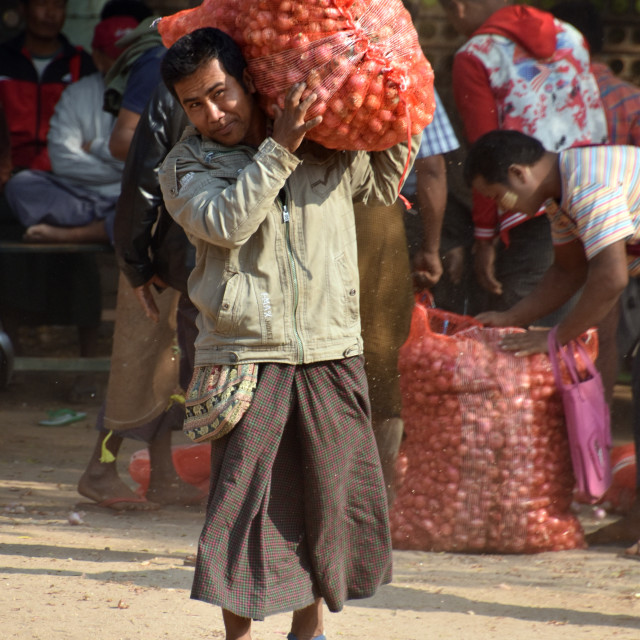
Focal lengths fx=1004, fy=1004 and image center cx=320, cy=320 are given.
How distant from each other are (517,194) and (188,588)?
1.73 meters

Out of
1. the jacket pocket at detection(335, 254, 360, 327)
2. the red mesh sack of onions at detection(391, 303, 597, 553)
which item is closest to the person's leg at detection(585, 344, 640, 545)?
the red mesh sack of onions at detection(391, 303, 597, 553)

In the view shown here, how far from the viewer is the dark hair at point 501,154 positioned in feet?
11.5

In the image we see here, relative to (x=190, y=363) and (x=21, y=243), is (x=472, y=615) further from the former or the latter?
(x=21, y=243)

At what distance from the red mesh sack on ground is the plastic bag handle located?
1553 mm

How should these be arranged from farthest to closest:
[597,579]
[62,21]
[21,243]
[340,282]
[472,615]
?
[62,21], [21,243], [597,579], [472,615], [340,282]

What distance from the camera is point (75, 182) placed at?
5895 millimetres

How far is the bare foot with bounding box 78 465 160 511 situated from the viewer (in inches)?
162

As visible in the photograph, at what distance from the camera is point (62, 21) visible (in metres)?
6.36

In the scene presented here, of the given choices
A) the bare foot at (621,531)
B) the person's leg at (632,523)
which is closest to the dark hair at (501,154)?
the person's leg at (632,523)

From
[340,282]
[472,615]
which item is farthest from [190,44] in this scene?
[472,615]

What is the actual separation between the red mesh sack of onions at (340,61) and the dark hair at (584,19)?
2763 millimetres

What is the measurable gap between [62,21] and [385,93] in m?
4.65

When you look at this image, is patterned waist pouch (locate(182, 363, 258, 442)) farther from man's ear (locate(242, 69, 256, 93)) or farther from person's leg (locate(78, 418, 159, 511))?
person's leg (locate(78, 418, 159, 511))

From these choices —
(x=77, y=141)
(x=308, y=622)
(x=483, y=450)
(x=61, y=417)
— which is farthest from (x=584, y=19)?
(x=61, y=417)
